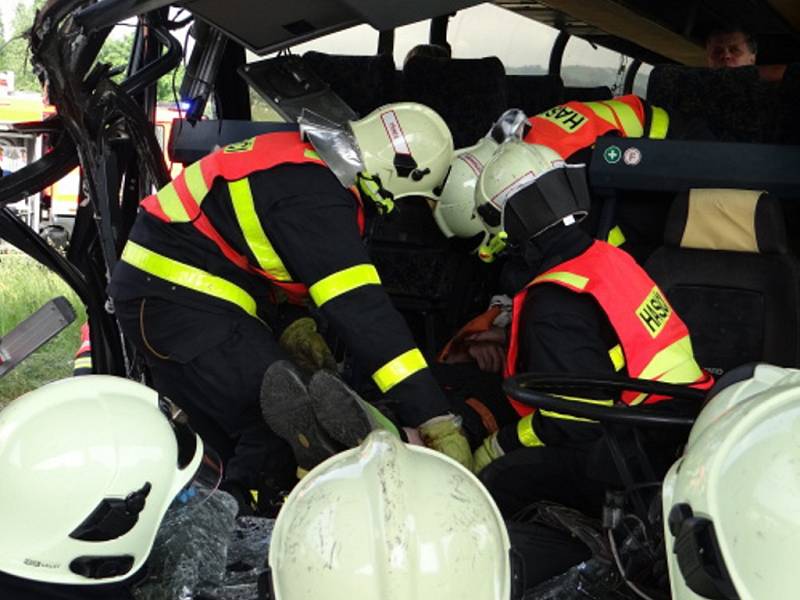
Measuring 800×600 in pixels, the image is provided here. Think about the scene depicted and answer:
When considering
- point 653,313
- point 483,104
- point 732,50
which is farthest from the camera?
point 732,50

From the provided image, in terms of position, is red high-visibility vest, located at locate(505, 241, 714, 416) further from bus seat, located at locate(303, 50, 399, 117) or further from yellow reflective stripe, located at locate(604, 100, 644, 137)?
bus seat, located at locate(303, 50, 399, 117)

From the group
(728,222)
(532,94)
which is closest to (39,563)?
(728,222)

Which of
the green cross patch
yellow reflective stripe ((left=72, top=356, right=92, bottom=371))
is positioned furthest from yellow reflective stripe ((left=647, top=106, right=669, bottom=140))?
yellow reflective stripe ((left=72, top=356, right=92, bottom=371))

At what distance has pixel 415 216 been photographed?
4.33m

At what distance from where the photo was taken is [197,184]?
133 inches

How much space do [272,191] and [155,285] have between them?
1.68 feet

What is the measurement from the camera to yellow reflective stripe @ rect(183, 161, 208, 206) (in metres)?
3.36

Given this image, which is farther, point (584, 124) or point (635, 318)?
point (584, 124)

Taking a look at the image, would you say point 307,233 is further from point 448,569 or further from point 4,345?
point 448,569

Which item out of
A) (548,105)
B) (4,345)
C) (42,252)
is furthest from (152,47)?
(548,105)

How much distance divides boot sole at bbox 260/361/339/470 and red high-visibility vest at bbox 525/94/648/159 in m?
A: 1.43

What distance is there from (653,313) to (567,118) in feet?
4.53

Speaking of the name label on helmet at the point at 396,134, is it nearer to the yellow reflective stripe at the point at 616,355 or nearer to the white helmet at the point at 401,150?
the white helmet at the point at 401,150

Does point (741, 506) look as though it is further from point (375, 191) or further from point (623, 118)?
point (623, 118)
